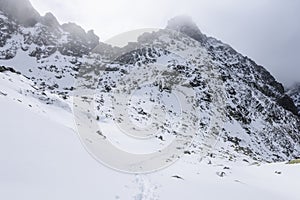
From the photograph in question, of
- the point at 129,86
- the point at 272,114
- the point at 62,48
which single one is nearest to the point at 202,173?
the point at 129,86

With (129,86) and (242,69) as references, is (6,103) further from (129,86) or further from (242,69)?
(242,69)

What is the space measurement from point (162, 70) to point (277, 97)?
57412mm

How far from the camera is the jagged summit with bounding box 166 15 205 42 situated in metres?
137

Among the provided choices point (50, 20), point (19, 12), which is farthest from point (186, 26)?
point (19, 12)

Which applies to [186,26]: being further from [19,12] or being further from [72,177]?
[72,177]

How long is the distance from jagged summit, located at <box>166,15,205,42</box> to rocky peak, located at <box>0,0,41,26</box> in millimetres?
60347

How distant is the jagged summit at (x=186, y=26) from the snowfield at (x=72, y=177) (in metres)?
123

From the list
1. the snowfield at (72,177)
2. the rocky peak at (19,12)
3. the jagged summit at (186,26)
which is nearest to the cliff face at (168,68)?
the rocky peak at (19,12)

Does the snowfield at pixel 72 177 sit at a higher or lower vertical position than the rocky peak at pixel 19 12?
lower

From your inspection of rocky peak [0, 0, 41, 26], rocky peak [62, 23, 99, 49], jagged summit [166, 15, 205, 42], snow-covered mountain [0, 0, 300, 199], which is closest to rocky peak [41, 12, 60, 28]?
snow-covered mountain [0, 0, 300, 199]

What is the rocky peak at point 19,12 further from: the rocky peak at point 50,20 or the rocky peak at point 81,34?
the rocky peak at point 81,34

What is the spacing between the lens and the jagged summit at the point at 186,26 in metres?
137

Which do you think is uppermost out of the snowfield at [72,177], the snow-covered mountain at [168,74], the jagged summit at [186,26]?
the jagged summit at [186,26]

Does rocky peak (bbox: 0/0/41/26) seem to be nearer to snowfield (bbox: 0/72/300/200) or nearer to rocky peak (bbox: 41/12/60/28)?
rocky peak (bbox: 41/12/60/28)
